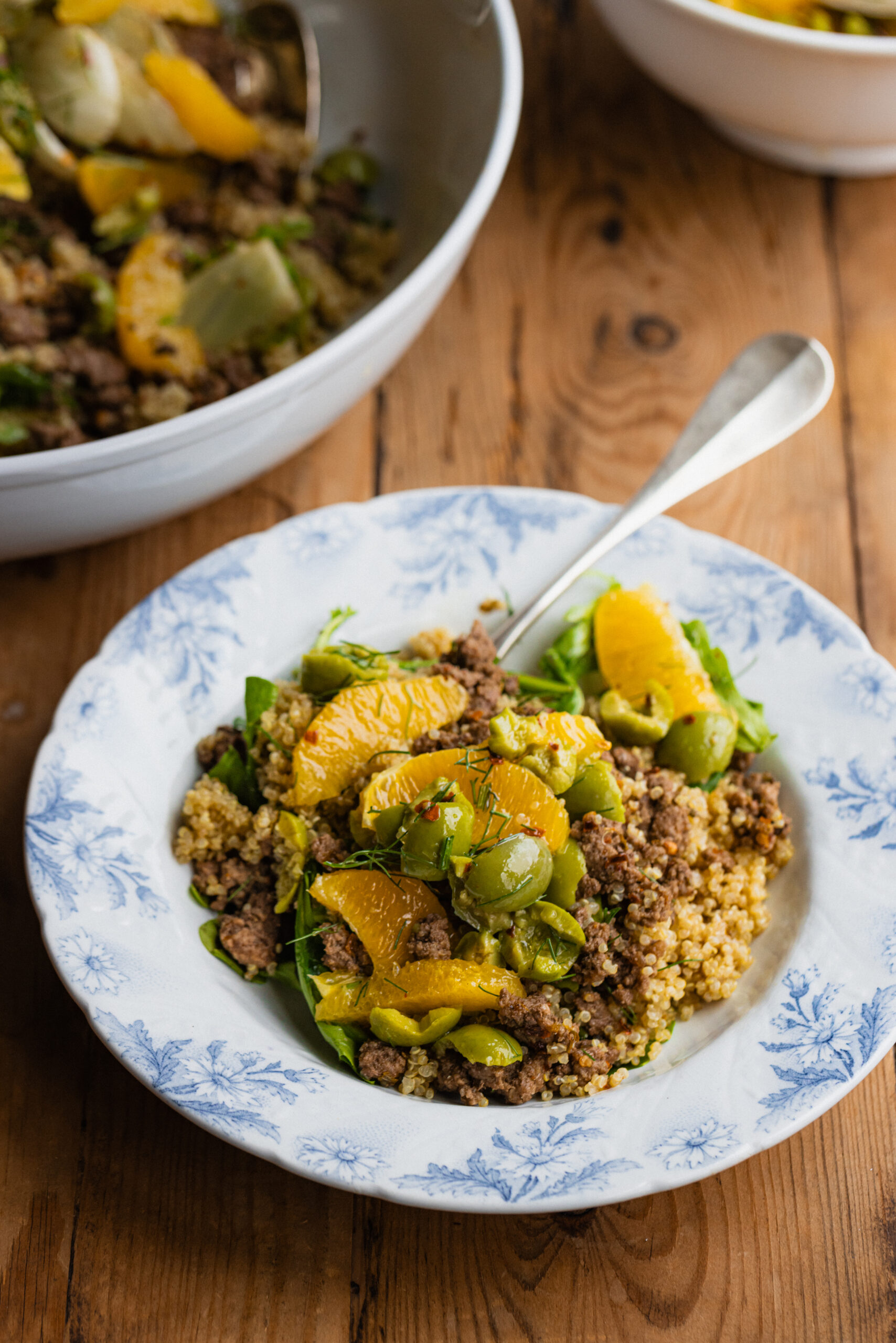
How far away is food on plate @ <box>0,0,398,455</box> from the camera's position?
2.17 metres

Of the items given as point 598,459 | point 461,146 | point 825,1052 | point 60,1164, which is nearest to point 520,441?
point 598,459

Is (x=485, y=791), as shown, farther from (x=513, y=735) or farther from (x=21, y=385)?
(x=21, y=385)

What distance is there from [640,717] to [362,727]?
1.35ft

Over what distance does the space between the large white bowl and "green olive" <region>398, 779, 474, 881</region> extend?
28.3 inches

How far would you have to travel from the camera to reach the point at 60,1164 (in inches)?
65.1

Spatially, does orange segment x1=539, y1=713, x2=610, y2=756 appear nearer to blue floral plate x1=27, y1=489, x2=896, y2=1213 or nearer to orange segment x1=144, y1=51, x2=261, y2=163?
A: blue floral plate x1=27, y1=489, x2=896, y2=1213

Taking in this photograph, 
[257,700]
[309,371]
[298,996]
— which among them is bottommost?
[298,996]

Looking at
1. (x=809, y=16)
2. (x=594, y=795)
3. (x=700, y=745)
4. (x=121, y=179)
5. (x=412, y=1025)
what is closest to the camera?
(x=412, y=1025)

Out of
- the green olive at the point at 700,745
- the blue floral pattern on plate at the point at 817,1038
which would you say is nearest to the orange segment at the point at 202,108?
the green olive at the point at 700,745

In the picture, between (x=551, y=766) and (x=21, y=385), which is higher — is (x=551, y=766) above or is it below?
below

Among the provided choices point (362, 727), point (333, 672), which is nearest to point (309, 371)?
point (333, 672)

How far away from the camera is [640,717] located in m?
1.75

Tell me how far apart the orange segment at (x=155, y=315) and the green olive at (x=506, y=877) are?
1176mm

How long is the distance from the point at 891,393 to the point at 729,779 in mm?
1215
